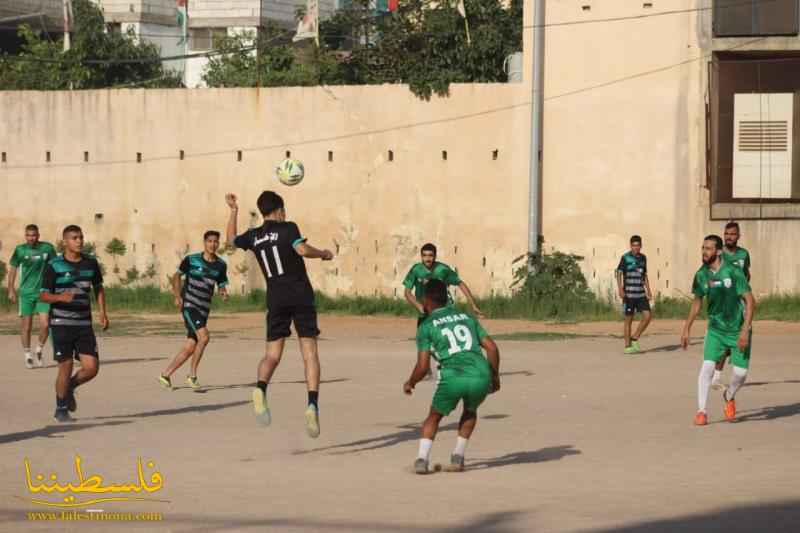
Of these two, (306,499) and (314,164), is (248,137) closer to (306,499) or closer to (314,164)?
(314,164)

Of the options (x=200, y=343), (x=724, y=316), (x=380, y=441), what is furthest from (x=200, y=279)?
(x=724, y=316)

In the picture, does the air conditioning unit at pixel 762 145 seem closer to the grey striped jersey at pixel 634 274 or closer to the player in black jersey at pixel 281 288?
the grey striped jersey at pixel 634 274

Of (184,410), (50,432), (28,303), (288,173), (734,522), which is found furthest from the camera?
(28,303)

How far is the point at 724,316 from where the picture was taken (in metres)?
15.3

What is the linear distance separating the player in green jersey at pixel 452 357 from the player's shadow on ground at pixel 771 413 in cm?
480

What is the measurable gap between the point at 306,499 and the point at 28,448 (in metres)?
3.53

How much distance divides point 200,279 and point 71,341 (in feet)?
12.4

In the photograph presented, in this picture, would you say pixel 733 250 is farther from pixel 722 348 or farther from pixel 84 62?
pixel 84 62

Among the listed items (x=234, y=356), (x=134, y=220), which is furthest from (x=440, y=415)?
(x=134, y=220)

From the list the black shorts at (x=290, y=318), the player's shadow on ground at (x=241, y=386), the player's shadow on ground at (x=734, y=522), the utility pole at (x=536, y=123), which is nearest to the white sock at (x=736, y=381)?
the black shorts at (x=290, y=318)

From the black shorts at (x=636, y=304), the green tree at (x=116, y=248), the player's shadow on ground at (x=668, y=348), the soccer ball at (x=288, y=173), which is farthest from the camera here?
the green tree at (x=116, y=248)

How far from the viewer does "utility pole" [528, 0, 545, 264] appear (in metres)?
32.8

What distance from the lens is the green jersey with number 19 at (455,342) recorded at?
37.5 ft

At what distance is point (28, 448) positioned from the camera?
43.1ft
